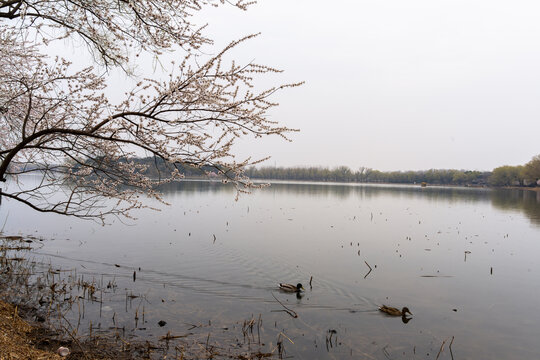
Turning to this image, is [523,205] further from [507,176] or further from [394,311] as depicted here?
[507,176]

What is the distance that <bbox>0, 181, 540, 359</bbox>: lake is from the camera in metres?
8.77

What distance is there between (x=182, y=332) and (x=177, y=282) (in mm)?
4487

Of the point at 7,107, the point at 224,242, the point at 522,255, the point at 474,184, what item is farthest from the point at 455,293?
the point at 474,184

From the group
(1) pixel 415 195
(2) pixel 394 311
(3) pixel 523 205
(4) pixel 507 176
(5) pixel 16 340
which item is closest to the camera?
(5) pixel 16 340

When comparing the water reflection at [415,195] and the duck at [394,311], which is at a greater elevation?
the water reflection at [415,195]

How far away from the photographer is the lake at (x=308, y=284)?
8.77 m

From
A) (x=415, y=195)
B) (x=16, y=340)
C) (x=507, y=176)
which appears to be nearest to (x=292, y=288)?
(x=16, y=340)

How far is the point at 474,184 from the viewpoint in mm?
Answer: 192750

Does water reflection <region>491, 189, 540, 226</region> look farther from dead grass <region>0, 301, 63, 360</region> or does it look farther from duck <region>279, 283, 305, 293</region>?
dead grass <region>0, 301, 63, 360</region>

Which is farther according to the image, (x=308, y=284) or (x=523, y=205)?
(x=523, y=205)

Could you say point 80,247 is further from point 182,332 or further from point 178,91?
point 178,91

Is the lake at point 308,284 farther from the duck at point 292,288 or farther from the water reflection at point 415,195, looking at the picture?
the water reflection at point 415,195

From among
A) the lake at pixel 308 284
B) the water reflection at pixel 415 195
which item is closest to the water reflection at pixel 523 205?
the water reflection at pixel 415 195

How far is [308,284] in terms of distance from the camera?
43.7ft
